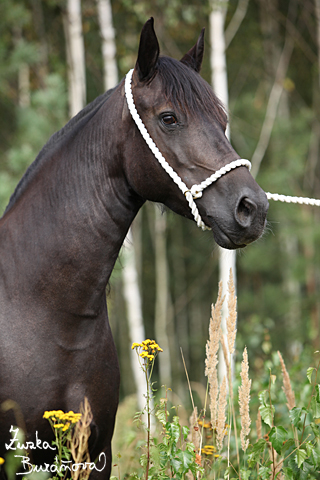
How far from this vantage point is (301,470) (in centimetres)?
249

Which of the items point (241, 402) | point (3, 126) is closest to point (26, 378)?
point (241, 402)

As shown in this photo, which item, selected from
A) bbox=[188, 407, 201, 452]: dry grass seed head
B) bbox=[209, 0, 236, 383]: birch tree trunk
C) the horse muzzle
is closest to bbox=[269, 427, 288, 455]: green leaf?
bbox=[188, 407, 201, 452]: dry grass seed head

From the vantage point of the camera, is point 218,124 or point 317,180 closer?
point 218,124

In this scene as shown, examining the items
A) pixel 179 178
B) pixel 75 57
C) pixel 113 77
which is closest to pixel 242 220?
pixel 179 178

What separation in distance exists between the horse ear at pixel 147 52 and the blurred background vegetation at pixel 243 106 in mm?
5821

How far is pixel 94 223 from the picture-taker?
250cm

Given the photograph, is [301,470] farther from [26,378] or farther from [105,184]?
[105,184]

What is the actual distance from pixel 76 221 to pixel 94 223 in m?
0.09

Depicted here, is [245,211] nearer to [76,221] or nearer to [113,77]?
[76,221]

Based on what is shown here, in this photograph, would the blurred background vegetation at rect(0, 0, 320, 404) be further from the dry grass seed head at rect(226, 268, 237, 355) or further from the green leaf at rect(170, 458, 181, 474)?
the green leaf at rect(170, 458, 181, 474)

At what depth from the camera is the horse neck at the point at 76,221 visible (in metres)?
2.45

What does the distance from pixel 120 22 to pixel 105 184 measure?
13226 millimetres

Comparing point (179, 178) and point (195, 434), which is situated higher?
point (179, 178)

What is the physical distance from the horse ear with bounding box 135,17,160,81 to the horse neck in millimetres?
208
